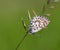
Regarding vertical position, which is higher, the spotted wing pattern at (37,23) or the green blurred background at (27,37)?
the spotted wing pattern at (37,23)

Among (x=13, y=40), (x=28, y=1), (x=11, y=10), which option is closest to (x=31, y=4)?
(x=28, y=1)

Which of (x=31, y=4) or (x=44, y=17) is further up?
(x=44, y=17)

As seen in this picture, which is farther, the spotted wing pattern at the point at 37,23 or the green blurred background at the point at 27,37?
the green blurred background at the point at 27,37

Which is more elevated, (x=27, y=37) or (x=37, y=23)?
(x=37, y=23)

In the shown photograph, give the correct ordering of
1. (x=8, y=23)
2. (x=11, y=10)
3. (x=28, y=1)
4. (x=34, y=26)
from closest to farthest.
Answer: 1. (x=34, y=26)
2. (x=8, y=23)
3. (x=11, y=10)
4. (x=28, y=1)

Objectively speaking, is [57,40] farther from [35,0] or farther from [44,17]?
[35,0]

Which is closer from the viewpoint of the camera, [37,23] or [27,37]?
[37,23]

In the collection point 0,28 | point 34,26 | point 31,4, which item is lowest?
point 31,4

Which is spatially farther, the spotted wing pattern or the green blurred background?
the green blurred background

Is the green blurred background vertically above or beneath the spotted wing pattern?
beneath

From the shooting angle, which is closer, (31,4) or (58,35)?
(58,35)

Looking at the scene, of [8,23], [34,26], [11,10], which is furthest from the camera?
[11,10]
